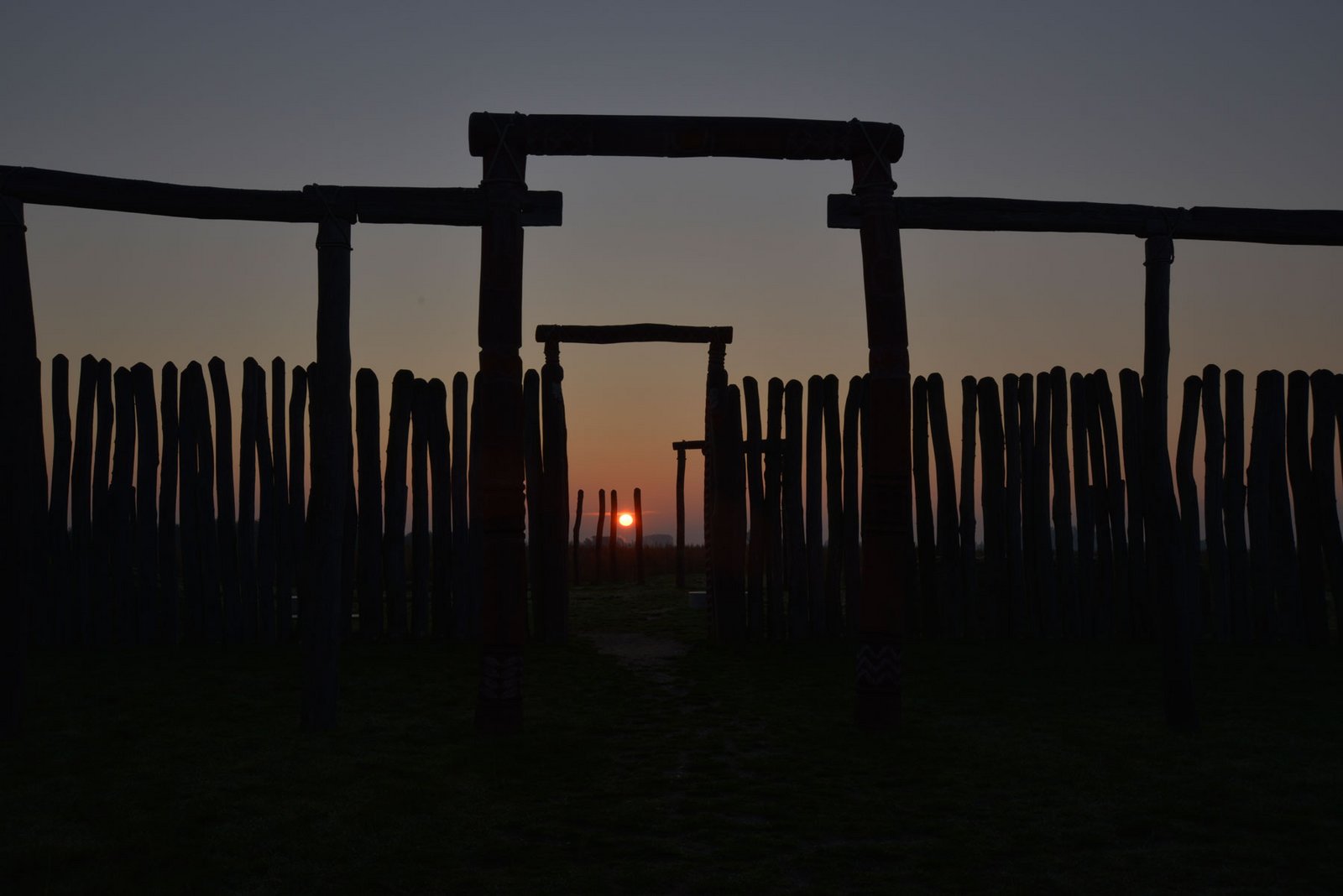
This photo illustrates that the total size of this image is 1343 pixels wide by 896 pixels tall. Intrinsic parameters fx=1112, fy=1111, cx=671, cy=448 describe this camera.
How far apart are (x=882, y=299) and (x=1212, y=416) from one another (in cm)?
493

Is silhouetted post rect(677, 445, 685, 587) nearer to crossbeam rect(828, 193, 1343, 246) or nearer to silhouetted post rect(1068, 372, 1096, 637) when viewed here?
silhouetted post rect(1068, 372, 1096, 637)

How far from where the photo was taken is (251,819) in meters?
4.60

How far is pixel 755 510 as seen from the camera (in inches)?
421

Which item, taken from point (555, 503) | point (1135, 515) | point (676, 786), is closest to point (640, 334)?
point (555, 503)

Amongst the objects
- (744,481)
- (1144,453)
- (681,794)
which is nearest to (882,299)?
(1144,453)

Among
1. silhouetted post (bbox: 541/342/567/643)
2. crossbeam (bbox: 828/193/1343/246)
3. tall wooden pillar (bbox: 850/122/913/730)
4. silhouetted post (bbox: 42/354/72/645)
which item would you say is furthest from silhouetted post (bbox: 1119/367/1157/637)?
silhouetted post (bbox: 42/354/72/645)

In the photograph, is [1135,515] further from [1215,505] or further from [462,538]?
[462,538]

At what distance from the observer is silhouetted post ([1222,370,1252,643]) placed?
10.0 m

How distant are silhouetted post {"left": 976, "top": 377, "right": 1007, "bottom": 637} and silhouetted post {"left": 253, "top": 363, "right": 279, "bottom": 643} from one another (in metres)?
5.92

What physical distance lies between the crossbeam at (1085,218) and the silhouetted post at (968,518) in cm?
332

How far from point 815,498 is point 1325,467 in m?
4.61

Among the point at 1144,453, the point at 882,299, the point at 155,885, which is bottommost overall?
the point at 155,885

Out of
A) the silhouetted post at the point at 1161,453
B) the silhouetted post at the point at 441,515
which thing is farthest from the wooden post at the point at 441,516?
the silhouetted post at the point at 1161,453

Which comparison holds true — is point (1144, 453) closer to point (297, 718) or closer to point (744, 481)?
point (744, 481)
